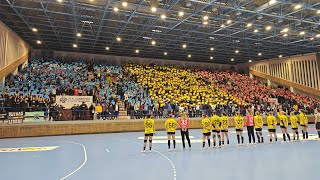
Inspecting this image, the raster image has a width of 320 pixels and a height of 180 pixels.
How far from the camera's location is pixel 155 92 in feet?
80.3

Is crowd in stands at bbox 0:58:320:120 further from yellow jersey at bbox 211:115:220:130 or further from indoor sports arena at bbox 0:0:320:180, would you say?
yellow jersey at bbox 211:115:220:130

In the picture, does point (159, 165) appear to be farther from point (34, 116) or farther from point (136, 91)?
point (136, 91)

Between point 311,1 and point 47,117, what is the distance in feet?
67.8

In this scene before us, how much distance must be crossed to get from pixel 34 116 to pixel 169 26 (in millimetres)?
13690

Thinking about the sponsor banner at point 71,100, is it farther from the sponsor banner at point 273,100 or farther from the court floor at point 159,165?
the sponsor banner at point 273,100

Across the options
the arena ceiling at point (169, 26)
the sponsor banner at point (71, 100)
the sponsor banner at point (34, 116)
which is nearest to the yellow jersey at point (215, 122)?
the arena ceiling at point (169, 26)

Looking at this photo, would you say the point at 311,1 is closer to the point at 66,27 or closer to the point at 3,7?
the point at 66,27

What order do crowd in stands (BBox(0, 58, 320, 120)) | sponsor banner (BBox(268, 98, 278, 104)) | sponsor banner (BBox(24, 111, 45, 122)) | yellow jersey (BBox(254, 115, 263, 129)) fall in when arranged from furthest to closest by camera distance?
sponsor banner (BBox(268, 98, 278, 104)), crowd in stands (BBox(0, 58, 320, 120)), sponsor banner (BBox(24, 111, 45, 122)), yellow jersey (BBox(254, 115, 263, 129))

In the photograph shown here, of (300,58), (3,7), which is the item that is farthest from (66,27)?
(300,58)

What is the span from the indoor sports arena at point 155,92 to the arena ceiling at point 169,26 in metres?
0.12

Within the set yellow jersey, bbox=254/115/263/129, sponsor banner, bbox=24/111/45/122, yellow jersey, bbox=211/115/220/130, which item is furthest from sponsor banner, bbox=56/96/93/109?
yellow jersey, bbox=254/115/263/129

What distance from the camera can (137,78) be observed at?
27859 millimetres

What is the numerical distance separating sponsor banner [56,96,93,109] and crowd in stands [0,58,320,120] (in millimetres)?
519

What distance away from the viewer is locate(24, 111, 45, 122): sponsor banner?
15.6m
